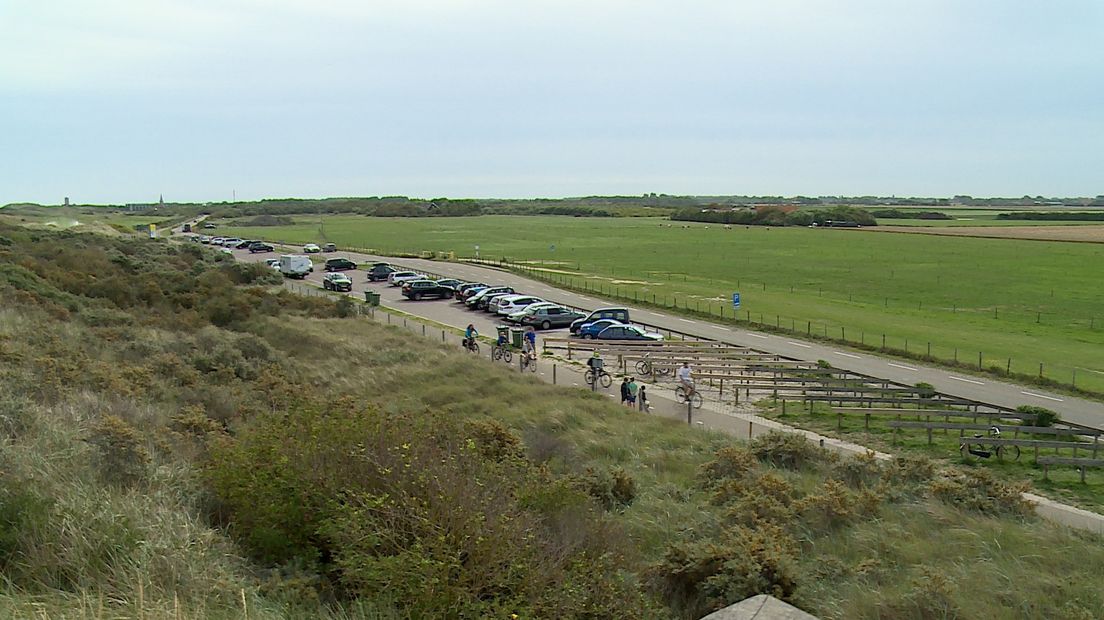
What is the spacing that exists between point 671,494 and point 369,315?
1247 inches

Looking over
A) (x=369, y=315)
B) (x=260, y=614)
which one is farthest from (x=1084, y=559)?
(x=369, y=315)

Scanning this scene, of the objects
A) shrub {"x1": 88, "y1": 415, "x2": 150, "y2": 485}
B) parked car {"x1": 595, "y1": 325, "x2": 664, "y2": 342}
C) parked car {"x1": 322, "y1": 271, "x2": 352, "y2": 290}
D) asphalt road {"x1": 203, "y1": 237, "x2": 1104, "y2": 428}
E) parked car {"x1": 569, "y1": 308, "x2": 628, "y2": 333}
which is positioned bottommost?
asphalt road {"x1": 203, "y1": 237, "x2": 1104, "y2": 428}

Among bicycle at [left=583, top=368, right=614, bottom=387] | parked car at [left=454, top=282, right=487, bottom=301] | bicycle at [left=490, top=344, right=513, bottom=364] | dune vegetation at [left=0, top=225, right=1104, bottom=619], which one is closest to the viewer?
dune vegetation at [left=0, top=225, right=1104, bottom=619]

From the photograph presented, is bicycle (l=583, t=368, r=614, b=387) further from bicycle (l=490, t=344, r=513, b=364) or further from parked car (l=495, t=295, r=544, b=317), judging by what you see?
parked car (l=495, t=295, r=544, b=317)

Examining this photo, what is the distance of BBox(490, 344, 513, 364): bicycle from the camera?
3164cm

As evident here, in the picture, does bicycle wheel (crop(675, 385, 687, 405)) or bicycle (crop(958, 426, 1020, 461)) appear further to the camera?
bicycle wheel (crop(675, 385, 687, 405))

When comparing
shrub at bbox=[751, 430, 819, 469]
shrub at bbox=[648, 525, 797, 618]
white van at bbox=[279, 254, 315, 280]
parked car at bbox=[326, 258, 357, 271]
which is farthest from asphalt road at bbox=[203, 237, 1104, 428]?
shrub at bbox=[648, 525, 797, 618]

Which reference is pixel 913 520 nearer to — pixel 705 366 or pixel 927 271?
pixel 705 366

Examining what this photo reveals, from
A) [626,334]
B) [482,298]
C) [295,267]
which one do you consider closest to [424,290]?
[482,298]

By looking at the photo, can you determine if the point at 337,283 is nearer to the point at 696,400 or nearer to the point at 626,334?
the point at 626,334

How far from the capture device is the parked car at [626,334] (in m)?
37.3

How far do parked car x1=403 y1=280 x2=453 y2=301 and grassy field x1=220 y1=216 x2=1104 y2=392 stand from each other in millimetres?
12426

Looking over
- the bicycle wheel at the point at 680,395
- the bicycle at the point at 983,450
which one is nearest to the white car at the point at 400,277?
the bicycle wheel at the point at 680,395

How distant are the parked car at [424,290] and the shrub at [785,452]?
40.5 metres
